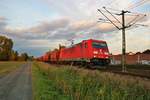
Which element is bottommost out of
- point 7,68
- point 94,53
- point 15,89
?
point 15,89

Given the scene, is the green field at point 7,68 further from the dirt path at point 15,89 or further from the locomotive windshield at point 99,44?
the dirt path at point 15,89

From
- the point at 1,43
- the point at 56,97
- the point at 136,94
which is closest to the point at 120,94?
the point at 136,94

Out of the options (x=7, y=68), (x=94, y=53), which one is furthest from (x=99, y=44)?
(x=7, y=68)

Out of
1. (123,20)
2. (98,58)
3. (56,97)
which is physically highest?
(123,20)

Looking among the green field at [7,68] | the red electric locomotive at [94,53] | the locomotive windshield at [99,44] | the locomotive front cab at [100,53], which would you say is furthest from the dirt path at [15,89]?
the green field at [7,68]

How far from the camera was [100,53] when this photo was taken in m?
36.6

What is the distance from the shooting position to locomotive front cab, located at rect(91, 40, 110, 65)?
3572cm

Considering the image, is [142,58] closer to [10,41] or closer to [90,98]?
[90,98]

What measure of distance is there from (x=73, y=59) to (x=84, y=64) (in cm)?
629

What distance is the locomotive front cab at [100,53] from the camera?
35719 millimetres

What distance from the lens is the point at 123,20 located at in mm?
32812

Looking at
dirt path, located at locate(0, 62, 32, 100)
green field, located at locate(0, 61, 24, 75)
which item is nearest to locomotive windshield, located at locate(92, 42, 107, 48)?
dirt path, located at locate(0, 62, 32, 100)

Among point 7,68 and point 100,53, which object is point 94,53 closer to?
point 100,53

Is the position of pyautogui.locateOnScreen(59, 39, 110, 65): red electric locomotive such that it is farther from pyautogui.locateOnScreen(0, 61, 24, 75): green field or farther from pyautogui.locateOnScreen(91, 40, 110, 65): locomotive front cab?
pyautogui.locateOnScreen(0, 61, 24, 75): green field
